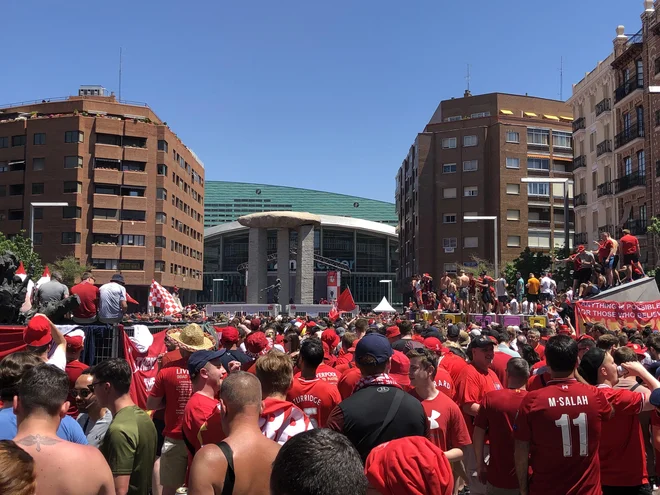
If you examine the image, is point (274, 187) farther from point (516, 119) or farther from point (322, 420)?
point (322, 420)

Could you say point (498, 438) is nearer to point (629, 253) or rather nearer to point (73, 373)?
point (73, 373)

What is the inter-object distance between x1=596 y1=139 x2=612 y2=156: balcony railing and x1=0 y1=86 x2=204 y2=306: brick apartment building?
4032 cm

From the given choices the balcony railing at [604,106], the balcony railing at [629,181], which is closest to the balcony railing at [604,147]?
the balcony railing at [604,106]

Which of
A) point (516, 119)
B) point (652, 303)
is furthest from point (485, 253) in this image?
point (652, 303)

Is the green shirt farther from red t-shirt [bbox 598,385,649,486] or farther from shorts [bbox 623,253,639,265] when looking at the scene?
shorts [bbox 623,253,639,265]

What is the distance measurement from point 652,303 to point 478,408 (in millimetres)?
9826

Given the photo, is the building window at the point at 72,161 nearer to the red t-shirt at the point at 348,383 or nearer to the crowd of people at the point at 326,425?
the crowd of people at the point at 326,425

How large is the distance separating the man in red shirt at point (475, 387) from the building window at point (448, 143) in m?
64.9

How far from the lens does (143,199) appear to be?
217ft

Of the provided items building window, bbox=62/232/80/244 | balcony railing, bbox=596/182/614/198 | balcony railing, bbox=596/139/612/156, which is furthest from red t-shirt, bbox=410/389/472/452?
building window, bbox=62/232/80/244

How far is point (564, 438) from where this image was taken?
4.44 metres

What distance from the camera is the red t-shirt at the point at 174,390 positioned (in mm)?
6102

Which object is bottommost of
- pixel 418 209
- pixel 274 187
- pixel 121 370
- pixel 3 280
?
pixel 121 370

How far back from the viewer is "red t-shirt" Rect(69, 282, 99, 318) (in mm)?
10914
